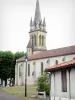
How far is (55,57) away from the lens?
64750mm

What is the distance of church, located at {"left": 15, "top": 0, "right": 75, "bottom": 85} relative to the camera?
6375 cm

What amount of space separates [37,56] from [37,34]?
2825 centimetres

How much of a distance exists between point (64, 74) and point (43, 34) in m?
83.6

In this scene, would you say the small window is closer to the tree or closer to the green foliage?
the green foliage

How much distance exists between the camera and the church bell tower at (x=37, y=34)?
3763 inches

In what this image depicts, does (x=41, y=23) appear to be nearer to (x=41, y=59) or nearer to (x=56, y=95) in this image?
(x=41, y=59)

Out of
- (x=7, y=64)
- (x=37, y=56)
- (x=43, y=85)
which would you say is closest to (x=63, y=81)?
(x=43, y=85)

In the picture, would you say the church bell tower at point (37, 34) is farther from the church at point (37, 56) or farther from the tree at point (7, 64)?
the tree at point (7, 64)

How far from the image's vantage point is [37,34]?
325 ft

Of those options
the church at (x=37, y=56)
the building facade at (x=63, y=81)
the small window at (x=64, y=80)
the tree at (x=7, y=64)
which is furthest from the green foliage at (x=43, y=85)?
the tree at (x=7, y=64)

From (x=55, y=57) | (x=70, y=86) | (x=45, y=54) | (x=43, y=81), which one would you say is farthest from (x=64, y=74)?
(x=45, y=54)

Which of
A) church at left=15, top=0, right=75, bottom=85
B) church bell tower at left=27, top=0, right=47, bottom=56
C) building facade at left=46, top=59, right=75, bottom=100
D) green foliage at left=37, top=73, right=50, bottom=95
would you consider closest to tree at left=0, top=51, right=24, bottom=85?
church at left=15, top=0, right=75, bottom=85

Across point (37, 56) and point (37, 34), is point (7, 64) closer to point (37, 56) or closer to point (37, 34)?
point (37, 56)

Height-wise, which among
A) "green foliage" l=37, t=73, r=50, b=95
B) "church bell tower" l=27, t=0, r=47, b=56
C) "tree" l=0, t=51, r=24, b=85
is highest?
"church bell tower" l=27, t=0, r=47, b=56
